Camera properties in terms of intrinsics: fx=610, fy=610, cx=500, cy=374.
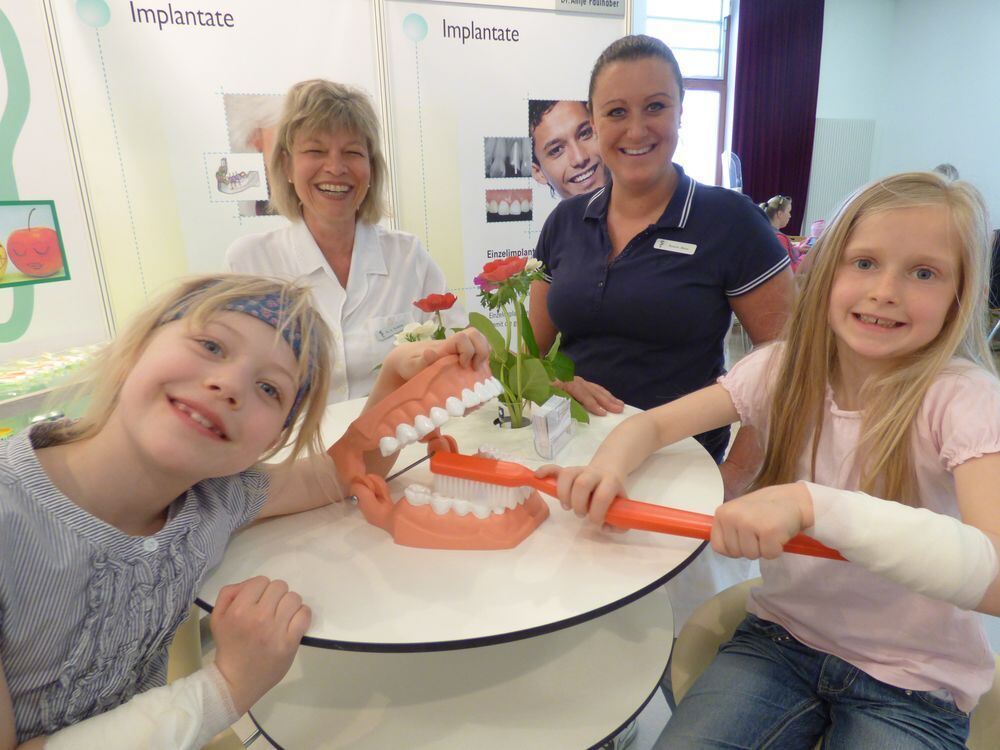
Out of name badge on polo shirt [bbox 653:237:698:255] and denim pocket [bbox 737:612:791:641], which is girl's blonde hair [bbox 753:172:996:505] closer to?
denim pocket [bbox 737:612:791:641]

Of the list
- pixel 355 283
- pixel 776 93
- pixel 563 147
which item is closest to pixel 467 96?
pixel 563 147

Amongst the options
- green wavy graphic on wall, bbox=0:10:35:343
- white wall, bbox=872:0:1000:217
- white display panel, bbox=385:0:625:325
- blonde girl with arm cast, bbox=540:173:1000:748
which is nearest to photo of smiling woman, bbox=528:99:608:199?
white display panel, bbox=385:0:625:325

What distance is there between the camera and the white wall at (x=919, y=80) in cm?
675

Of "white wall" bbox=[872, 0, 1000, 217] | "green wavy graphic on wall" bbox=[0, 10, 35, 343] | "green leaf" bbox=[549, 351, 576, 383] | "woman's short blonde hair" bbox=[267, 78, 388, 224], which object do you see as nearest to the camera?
"green leaf" bbox=[549, 351, 576, 383]

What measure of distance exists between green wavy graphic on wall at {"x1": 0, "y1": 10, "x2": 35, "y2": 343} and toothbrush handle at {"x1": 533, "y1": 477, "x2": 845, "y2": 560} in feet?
9.35

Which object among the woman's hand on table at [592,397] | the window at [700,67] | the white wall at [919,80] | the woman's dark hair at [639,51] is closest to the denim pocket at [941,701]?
the woman's hand on table at [592,397]

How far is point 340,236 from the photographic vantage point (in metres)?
2.24

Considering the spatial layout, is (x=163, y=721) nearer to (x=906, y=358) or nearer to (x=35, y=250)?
(x=906, y=358)

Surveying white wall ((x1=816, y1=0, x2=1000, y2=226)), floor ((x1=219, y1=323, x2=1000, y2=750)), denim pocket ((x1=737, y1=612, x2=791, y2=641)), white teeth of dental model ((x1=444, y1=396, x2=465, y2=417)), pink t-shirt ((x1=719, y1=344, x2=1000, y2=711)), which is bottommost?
floor ((x1=219, y1=323, x2=1000, y2=750))

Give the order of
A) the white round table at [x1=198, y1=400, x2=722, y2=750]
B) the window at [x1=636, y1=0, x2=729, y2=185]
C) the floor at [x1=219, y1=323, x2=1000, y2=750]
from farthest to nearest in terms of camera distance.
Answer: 1. the window at [x1=636, y1=0, x2=729, y2=185]
2. the floor at [x1=219, y1=323, x2=1000, y2=750]
3. the white round table at [x1=198, y1=400, x2=722, y2=750]

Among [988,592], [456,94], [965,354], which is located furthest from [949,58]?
[988,592]

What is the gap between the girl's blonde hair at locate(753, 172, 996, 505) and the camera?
104 centimetres

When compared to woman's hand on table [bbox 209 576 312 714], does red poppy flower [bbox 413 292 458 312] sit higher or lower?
higher

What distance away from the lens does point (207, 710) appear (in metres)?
0.83
